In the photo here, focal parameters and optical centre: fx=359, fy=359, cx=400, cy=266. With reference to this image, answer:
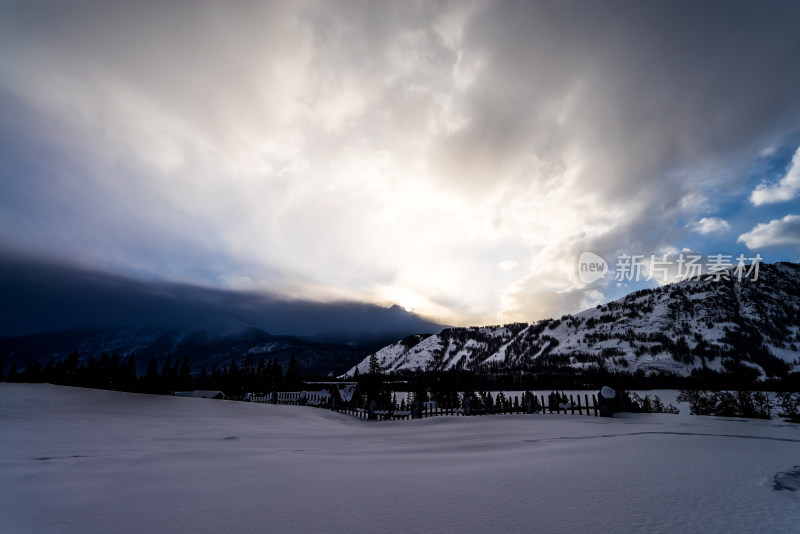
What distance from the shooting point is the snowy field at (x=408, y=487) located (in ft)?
10.4

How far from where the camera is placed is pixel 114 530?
122 inches

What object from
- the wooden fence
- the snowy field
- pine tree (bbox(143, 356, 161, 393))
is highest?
the snowy field

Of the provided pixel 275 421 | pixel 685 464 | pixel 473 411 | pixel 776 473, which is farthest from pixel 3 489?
pixel 473 411

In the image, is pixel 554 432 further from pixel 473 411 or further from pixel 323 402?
pixel 323 402

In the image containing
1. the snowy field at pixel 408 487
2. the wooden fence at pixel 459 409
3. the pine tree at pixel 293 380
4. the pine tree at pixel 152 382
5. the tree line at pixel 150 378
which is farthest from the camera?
the tree line at pixel 150 378

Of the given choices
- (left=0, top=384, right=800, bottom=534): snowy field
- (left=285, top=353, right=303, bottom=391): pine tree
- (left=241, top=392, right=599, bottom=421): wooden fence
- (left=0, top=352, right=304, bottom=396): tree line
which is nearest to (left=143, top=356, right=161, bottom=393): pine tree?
(left=0, top=352, right=304, bottom=396): tree line

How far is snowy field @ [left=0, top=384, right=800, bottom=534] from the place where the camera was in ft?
10.4

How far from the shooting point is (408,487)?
4.38 m

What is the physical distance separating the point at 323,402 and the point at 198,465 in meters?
25.5

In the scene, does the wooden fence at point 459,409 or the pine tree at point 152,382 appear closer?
the wooden fence at point 459,409

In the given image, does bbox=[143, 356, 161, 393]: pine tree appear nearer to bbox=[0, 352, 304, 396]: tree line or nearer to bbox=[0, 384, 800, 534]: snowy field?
bbox=[0, 352, 304, 396]: tree line

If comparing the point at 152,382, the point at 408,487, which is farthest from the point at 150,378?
the point at 408,487

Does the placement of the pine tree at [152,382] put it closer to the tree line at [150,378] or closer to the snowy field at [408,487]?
the tree line at [150,378]

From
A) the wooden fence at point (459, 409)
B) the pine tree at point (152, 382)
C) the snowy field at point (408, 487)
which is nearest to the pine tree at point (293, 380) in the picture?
the pine tree at point (152, 382)
